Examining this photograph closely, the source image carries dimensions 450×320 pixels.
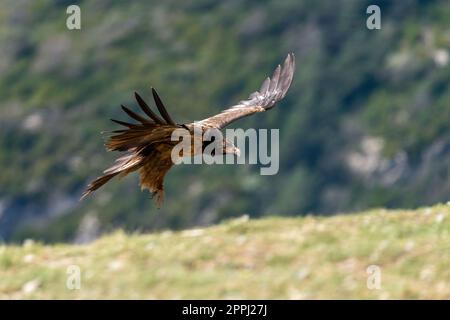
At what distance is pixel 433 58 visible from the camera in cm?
14412

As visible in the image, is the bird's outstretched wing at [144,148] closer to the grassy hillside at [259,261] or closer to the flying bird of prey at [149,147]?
the flying bird of prey at [149,147]

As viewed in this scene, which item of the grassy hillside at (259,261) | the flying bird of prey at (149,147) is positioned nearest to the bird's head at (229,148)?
the flying bird of prey at (149,147)

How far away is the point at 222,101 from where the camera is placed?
145250mm

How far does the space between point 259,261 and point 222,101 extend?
430ft

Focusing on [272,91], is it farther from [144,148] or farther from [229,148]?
[144,148]

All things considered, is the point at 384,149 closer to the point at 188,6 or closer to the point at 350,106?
the point at 350,106

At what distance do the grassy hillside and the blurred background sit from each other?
105 metres

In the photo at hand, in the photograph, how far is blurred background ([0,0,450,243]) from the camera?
427 feet

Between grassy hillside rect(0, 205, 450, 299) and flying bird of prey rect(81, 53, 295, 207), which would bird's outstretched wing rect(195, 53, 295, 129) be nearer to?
grassy hillside rect(0, 205, 450, 299)

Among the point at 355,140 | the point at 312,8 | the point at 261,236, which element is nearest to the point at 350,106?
the point at 355,140

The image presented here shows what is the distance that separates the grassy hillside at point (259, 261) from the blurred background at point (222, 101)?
105328 millimetres

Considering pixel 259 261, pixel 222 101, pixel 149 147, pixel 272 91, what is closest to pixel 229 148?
pixel 149 147

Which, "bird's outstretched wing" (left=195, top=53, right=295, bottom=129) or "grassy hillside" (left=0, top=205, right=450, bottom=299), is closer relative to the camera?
"grassy hillside" (left=0, top=205, right=450, bottom=299)

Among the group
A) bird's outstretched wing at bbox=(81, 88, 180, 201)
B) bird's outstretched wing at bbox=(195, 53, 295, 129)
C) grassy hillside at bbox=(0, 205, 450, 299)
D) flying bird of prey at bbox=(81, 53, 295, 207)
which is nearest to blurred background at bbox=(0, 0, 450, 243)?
grassy hillside at bbox=(0, 205, 450, 299)
